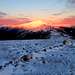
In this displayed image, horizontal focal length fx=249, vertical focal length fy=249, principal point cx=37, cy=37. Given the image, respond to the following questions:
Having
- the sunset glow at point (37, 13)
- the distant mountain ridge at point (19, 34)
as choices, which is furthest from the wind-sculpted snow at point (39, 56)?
the sunset glow at point (37, 13)

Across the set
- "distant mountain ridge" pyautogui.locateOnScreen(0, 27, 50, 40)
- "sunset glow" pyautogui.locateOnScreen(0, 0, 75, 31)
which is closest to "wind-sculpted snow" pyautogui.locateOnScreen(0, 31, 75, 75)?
"distant mountain ridge" pyautogui.locateOnScreen(0, 27, 50, 40)

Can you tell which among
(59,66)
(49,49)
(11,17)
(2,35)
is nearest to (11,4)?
(11,17)

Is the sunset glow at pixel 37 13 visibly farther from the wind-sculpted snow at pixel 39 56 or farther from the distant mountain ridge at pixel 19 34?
the wind-sculpted snow at pixel 39 56

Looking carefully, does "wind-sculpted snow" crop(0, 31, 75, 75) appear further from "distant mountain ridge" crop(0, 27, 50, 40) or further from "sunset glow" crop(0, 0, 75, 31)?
"sunset glow" crop(0, 0, 75, 31)

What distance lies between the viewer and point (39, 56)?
3.14 meters

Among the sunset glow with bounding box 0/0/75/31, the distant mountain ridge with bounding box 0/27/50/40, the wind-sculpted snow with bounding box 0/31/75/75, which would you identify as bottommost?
the wind-sculpted snow with bounding box 0/31/75/75

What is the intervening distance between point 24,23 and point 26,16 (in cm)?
10

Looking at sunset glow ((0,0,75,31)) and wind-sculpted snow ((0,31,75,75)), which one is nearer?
wind-sculpted snow ((0,31,75,75))

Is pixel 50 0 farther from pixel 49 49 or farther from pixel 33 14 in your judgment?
pixel 49 49

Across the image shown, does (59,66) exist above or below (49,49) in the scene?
below

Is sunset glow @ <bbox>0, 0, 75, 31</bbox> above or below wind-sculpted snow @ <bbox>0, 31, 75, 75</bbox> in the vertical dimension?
above

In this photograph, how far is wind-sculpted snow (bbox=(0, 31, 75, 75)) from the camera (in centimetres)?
301

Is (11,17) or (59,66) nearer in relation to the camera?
(59,66)

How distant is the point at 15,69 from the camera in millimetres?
3059
